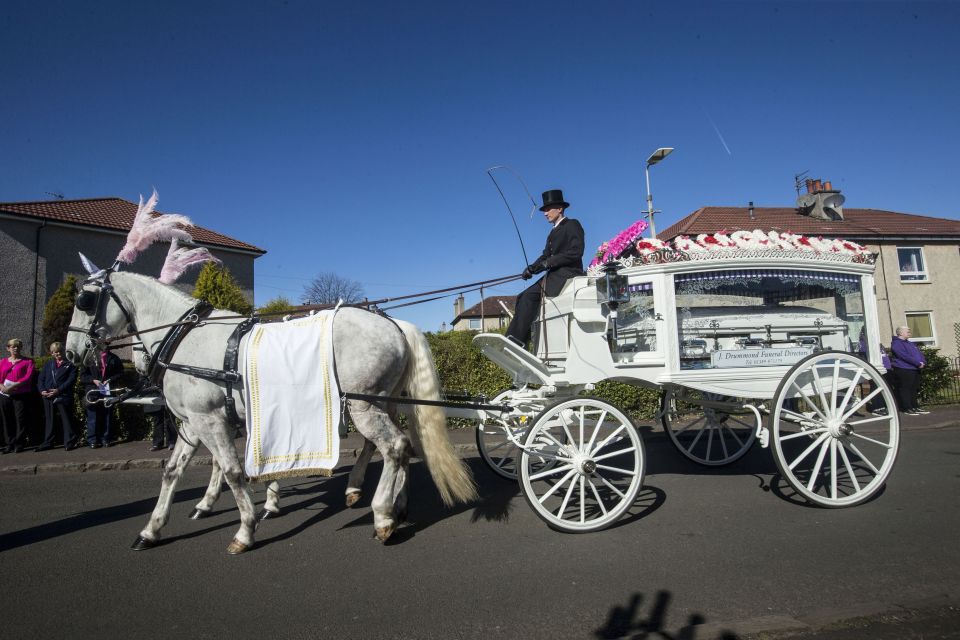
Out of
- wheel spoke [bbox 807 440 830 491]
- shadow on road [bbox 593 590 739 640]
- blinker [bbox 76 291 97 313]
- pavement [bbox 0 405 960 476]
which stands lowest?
shadow on road [bbox 593 590 739 640]

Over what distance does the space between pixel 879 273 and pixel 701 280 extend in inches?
838

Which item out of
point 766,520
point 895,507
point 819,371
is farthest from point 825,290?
point 766,520

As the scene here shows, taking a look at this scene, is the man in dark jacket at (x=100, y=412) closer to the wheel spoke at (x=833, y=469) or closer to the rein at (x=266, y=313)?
the rein at (x=266, y=313)

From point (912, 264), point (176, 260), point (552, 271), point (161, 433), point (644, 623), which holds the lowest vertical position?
point (644, 623)

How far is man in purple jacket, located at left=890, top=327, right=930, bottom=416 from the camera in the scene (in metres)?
10.1

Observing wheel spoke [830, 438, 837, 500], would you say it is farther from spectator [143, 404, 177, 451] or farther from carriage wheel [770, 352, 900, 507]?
spectator [143, 404, 177, 451]

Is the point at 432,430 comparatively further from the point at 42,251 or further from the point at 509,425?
Result: the point at 42,251

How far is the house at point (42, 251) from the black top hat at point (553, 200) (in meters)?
15.3

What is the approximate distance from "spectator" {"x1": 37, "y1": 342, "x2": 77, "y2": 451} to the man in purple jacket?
47.3 ft

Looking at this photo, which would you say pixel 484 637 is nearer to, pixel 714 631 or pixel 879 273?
pixel 714 631

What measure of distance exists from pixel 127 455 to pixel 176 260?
485 centimetres

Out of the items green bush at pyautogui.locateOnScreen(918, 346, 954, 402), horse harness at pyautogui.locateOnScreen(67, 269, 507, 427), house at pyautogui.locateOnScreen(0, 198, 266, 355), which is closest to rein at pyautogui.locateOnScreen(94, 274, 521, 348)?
horse harness at pyautogui.locateOnScreen(67, 269, 507, 427)

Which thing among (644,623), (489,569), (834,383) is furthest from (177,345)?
(834,383)

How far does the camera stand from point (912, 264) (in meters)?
21.8
